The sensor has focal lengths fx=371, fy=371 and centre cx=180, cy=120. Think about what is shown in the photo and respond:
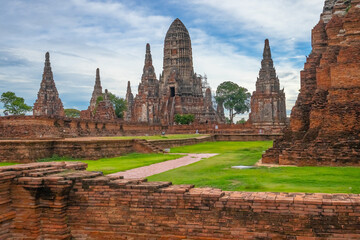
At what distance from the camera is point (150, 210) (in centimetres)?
647

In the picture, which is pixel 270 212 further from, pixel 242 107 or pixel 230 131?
pixel 242 107

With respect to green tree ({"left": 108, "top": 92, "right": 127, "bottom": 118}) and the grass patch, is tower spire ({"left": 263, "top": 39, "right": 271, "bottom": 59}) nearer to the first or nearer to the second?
green tree ({"left": 108, "top": 92, "right": 127, "bottom": 118})

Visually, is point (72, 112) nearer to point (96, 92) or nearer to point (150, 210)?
point (96, 92)

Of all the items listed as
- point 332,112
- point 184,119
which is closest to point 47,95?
point 184,119

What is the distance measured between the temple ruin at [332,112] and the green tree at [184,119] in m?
44.9

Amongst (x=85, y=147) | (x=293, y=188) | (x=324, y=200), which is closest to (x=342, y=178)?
(x=293, y=188)

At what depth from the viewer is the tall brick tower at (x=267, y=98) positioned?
2077 inches

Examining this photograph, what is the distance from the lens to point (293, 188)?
737cm

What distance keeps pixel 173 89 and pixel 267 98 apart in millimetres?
19168

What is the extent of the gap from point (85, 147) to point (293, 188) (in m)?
11.4

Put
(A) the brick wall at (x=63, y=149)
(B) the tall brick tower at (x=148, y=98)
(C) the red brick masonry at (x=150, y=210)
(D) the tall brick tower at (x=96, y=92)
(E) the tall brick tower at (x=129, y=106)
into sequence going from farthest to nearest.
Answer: (E) the tall brick tower at (x=129, y=106)
(D) the tall brick tower at (x=96, y=92)
(B) the tall brick tower at (x=148, y=98)
(A) the brick wall at (x=63, y=149)
(C) the red brick masonry at (x=150, y=210)

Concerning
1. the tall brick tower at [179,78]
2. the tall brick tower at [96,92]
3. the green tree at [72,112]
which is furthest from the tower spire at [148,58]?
the green tree at [72,112]

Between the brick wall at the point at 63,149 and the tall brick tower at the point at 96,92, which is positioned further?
the tall brick tower at the point at 96,92

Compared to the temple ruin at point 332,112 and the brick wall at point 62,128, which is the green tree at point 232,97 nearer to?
the brick wall at point 62,128
